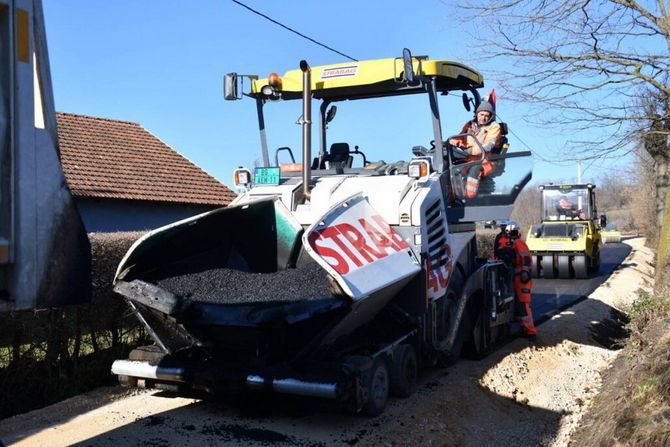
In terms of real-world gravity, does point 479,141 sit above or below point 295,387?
above

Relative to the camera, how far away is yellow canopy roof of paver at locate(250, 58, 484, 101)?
647cm

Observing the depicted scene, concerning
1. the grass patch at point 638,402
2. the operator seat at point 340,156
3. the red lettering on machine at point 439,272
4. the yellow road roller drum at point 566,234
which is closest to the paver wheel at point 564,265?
the yellow road roller drum at point 566,234

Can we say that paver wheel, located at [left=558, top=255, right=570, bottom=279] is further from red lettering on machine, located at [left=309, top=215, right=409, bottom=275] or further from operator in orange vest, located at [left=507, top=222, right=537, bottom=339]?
red lettering on machine, located at [left=309, top=215, right=409, bottom=275]

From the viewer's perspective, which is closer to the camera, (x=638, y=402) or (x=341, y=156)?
(x=638, y=402)

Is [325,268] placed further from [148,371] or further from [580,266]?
[580,266]

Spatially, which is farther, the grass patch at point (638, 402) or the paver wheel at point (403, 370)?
the paver wheel at point (403, 370)

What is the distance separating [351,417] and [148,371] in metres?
1.60

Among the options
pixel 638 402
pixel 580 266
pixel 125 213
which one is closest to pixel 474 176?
pixel 638 402

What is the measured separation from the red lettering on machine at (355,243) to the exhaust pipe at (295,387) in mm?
785

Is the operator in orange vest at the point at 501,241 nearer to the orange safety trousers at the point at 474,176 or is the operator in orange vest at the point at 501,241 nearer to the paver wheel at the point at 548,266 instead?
the orange safety trousers at the point at 474,176

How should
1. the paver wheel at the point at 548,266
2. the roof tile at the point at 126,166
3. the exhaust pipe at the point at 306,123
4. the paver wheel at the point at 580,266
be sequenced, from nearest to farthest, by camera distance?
the exhaust pipe at the point at 306,123
the roof tile at the point at 126,166
the paver wheel at the point at 580,266
the paver wheel at the point at 548,266

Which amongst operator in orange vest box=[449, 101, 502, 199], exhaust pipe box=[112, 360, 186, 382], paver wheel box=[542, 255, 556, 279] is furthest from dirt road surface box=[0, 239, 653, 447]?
paver wheel box=[542, 255, 556, 279]

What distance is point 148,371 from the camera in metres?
5.34

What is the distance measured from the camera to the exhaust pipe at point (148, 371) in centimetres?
518
